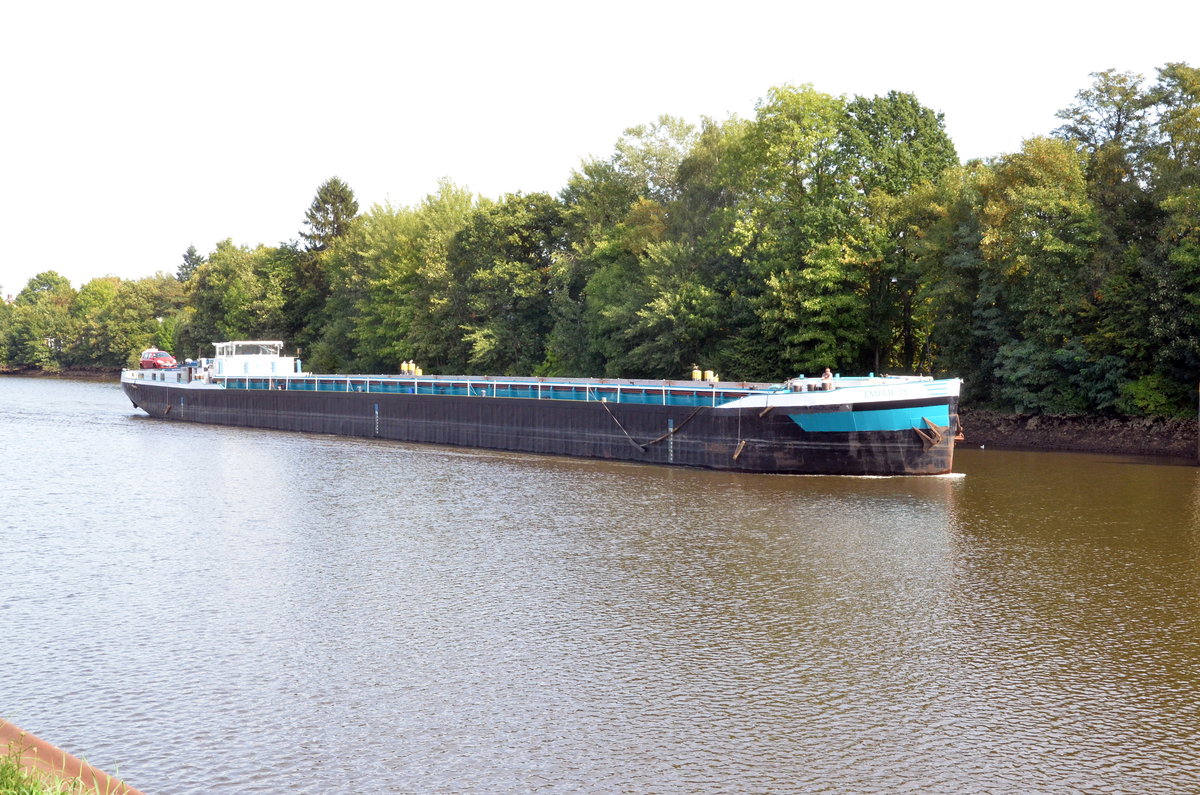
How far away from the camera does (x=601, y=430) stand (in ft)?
127

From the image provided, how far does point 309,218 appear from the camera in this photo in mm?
109250

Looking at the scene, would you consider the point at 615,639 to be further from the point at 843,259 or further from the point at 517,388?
the point at 843,259

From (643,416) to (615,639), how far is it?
2163 cm

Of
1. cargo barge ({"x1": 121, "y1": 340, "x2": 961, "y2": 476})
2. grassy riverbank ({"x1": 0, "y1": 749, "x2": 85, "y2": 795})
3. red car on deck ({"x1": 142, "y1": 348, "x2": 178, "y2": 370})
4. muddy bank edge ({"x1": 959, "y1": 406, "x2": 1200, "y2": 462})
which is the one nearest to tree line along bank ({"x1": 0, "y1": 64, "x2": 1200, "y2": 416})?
muddy bank edge ({"x1": 959, "y1": 406, "x2": 1200, "y2": 462})

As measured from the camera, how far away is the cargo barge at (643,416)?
31.4 meters

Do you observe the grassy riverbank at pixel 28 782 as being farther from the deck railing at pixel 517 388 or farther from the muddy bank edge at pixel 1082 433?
the muddy bank edge at pixel 1082 433

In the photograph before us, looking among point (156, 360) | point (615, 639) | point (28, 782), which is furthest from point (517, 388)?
point (156, 360)

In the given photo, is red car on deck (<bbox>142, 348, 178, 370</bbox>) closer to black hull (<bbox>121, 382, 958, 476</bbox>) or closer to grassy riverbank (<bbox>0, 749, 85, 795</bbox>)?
black hull (<bbox>121, 382, 958, 476</bbox>)

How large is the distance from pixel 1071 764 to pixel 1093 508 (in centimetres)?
1694

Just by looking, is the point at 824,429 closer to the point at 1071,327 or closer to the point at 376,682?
the point at 1071,327

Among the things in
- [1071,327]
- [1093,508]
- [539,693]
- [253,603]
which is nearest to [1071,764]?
[539,693]

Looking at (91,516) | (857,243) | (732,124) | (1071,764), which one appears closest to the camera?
(1071,764)

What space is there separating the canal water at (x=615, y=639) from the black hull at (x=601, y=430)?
2573mm

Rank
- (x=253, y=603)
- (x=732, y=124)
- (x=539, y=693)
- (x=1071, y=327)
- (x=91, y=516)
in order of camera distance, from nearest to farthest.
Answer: (x=539, y=693) → (x=253, y=603) → (x=91, y=516) → (x=1071, y=327) → (x=732, y=124)
